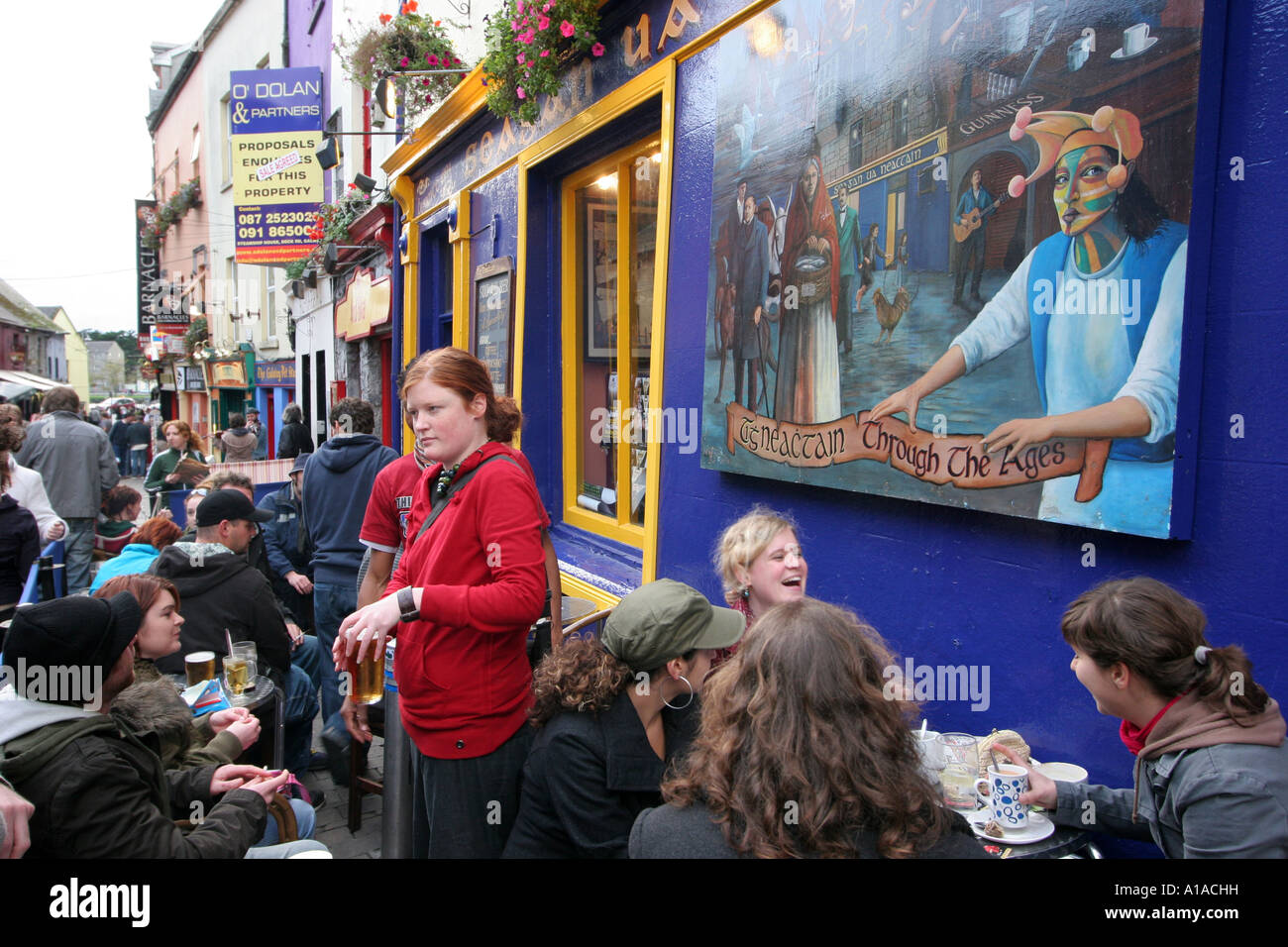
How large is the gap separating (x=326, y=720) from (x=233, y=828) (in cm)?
277

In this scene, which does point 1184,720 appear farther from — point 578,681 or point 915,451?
point 578,681

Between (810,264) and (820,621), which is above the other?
(810,264)

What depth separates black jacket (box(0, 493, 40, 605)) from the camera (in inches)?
207

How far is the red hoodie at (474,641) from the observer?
2451mm

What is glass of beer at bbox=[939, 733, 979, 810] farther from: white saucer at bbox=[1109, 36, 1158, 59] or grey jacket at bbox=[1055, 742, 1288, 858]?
white saucer at bbox=[1109, 36, 1158, 59]

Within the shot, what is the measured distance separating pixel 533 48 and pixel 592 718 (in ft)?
14.4

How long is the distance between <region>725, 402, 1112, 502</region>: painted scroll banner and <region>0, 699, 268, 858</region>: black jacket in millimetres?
2290

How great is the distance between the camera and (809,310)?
129 inches

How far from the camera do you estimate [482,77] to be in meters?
6.20

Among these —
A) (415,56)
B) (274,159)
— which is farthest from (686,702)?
(274,159)

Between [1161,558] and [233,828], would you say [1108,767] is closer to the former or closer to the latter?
[1161,558]

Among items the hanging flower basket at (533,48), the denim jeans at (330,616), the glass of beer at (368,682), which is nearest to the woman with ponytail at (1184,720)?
the glass of beer at (368,682)

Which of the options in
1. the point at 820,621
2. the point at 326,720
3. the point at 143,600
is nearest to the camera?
the point at 820,621
